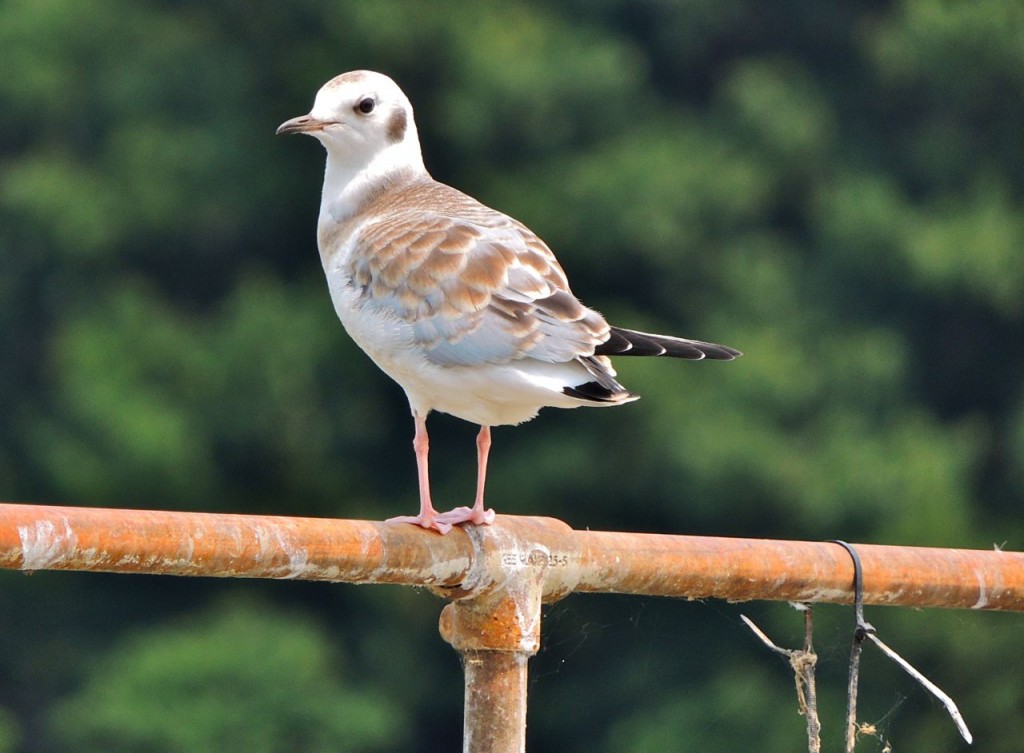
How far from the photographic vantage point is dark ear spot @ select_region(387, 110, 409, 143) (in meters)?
5.03

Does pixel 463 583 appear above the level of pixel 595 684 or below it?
below

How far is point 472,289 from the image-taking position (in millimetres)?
4172

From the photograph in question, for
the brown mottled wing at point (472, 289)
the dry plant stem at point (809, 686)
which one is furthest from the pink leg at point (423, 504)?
the dry plant stem at point (809, 686)

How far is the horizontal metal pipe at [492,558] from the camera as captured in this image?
8.72 ft

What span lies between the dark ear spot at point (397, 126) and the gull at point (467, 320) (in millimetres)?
273

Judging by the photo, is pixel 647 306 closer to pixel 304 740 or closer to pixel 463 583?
pixel 304 740

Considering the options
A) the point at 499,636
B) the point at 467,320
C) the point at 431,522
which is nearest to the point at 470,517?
the point at 431,522

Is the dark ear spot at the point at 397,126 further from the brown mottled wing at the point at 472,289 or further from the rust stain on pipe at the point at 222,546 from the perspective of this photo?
the rust stain on pipe at the point at 222,546

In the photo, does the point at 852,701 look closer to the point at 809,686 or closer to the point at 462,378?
the point at 809,686

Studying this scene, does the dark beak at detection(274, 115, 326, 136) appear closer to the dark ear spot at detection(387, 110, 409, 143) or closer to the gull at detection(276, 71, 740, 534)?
the gull at detection(276, 71, 740, 534)

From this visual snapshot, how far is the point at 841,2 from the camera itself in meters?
18.2

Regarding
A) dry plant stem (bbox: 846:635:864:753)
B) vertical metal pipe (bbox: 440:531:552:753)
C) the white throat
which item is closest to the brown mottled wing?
the white throat

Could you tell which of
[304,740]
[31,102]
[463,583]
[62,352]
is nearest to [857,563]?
[463,583]

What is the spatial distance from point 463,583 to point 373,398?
12.9 meters
